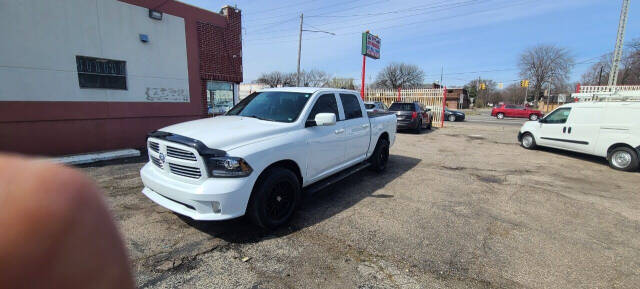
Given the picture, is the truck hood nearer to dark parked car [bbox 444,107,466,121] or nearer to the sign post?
the sign post

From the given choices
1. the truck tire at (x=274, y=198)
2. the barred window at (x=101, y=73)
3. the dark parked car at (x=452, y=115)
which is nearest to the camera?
the truck tire at (x=274, y=198)

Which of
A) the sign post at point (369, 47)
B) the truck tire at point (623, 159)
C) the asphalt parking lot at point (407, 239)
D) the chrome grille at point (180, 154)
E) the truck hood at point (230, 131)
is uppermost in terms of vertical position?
the sign post at point (369, 47)

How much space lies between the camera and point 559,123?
351 inches

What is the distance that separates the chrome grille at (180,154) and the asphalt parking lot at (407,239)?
0.97m

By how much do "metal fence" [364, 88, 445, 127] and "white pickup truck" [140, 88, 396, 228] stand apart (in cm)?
1576

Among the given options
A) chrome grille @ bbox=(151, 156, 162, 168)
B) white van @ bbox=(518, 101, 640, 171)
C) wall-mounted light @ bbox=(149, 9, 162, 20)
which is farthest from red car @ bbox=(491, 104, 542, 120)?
chrome grille @ bbox=(151, 156, 162, 168)

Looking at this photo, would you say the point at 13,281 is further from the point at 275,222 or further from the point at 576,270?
the point at 576,270

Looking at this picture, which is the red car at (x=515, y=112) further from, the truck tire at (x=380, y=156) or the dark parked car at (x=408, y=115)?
the truck tire at (x=380, y=156)

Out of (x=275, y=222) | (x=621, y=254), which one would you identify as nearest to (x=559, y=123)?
(x=621, y=254)

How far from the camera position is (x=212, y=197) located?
305 cm

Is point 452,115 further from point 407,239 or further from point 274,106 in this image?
point 407,239

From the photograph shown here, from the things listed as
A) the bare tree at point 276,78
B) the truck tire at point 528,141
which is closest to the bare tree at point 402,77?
the bare tree at point 276,78

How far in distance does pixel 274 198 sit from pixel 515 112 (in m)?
33.6

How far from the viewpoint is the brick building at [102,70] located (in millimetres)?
6656
